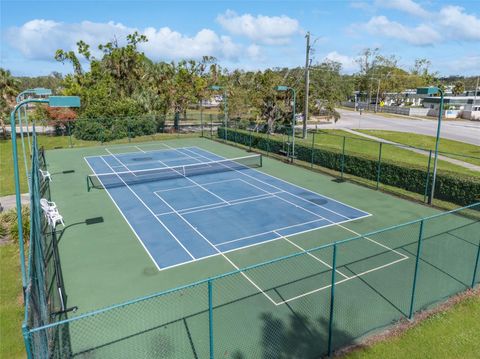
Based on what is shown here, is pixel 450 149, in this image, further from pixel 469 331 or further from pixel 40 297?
pixel 40 297

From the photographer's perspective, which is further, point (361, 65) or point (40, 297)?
point (361, 65)

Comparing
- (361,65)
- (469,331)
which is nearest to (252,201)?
(469,331)

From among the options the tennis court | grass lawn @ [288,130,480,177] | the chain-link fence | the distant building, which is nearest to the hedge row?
grass lawn @ [288,130,480,177]

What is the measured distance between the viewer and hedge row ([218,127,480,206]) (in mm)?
17516

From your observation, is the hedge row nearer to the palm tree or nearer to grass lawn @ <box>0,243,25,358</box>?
grass lawn @ <box>0,243,25,358</box>

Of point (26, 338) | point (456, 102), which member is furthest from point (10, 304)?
point (456, 102)

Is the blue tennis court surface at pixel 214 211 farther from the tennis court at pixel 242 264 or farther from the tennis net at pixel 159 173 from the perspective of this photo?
the tennis net at pixel 159 173

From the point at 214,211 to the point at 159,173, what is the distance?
8.77 meters

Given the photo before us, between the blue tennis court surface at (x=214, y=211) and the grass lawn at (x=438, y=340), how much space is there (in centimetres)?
609

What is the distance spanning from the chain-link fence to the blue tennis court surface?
255 centimetres

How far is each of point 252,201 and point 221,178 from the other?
16.2 feet

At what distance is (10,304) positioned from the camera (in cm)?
970

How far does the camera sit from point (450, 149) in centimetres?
3419

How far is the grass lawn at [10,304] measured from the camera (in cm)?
811
